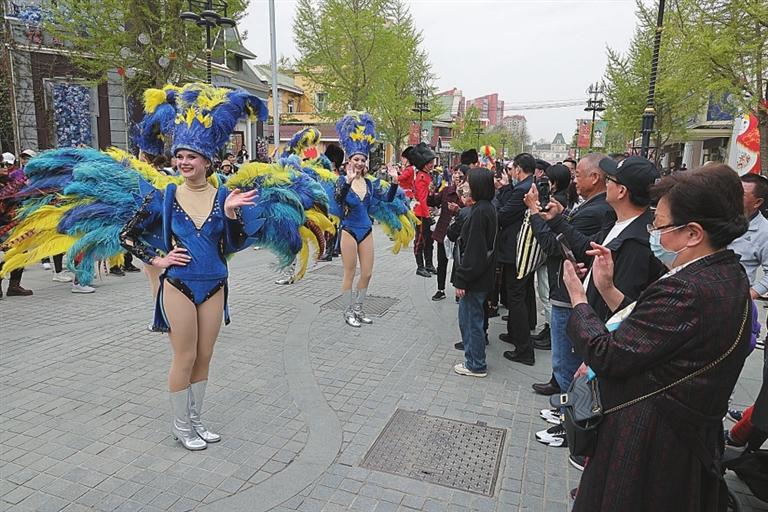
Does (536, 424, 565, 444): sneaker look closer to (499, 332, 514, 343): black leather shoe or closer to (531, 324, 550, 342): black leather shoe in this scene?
(499, 332, 514, 343): black leather shoe

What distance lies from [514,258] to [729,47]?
24.2 ft

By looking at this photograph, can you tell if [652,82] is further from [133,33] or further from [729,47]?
[133,33]

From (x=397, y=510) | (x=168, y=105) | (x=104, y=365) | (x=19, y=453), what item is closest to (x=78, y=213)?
(x=168, y=105)

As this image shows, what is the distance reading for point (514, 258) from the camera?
5426 millimetres

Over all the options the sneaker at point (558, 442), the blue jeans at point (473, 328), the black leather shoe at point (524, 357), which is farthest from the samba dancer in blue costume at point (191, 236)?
the black leather shoe at point (524, 357)

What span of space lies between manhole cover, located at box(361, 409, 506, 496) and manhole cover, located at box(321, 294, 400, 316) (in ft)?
9.22

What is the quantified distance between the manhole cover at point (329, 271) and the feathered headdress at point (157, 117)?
552 cm

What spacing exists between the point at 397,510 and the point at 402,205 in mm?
4650

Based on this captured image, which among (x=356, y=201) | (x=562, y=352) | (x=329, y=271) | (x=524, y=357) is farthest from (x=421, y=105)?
(x=562, y=352)

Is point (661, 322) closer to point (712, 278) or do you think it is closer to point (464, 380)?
point (712, 278)

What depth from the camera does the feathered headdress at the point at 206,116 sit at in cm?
320

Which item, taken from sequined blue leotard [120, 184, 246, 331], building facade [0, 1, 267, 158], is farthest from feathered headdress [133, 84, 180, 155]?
building facade [0, 1, 267, 158]

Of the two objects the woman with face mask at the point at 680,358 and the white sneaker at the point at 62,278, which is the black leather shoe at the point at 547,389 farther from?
the white sneaker at the point at 62,278

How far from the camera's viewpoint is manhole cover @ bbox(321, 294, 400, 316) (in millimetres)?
6977
